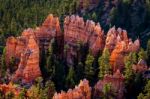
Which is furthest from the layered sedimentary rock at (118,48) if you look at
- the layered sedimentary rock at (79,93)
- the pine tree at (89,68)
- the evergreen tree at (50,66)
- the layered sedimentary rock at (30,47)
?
the layered sedimentary rock at (30,47)

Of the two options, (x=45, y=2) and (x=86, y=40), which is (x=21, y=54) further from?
(x=45, y=2)

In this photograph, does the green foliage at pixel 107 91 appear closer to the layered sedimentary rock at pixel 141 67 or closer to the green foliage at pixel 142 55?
the layered sedimentary rock at pixel 141 67

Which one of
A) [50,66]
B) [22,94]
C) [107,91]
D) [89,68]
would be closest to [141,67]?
[107,91]

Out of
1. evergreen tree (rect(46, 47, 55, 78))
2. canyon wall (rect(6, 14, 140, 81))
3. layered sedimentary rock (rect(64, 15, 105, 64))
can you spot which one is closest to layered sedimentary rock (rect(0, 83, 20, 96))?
canyon wall (rect(6, 14, 140, 81))

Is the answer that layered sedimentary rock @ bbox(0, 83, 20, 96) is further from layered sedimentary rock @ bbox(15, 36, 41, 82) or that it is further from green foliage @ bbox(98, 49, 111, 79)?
green foliage @ bbox(98, 49, 111, 79)

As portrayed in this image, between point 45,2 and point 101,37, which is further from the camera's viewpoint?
point 45,2

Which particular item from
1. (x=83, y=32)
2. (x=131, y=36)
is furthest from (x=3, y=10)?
(x=83, y=32)
